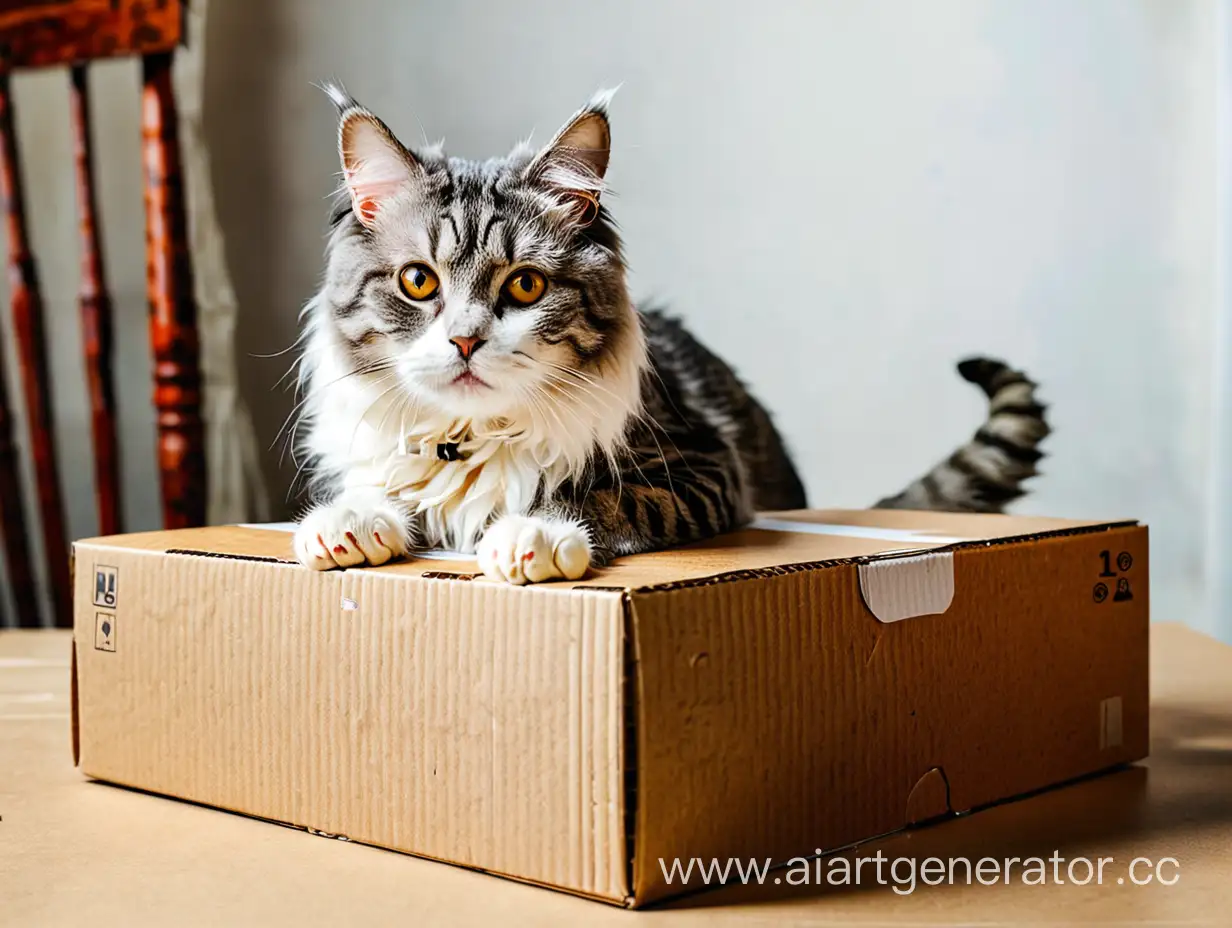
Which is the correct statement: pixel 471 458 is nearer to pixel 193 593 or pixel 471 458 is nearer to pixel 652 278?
pixel 193 593

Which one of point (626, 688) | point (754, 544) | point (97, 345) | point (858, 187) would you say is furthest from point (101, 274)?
point (626, 688)

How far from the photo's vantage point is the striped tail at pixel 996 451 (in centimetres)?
168

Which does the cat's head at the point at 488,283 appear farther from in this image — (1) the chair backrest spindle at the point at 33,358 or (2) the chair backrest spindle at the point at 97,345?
(1) the chair backrest spindle at the point at 33,358

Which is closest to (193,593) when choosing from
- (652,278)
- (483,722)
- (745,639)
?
(483,722)

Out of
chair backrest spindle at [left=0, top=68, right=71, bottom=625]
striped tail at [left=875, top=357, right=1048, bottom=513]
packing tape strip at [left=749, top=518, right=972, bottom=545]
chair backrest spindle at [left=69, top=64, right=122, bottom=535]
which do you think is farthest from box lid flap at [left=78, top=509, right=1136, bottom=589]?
chair backrest spindle at [left=0, top=68, right=71, bottom=625]

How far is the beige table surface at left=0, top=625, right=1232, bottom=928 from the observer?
34.3 inches

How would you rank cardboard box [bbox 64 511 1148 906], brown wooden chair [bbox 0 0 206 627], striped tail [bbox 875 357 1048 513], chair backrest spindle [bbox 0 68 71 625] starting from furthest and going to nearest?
1. chair backrest spindle [bbox 0 68 71 625]
2. brown wooden chair [bbox 0 0 206 627]
3. striped tail [bbox 875 357 1048 513]
4. cardboard box [bbox 64 511 1148 906]

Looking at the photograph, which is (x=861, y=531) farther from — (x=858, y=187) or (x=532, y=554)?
(x=858, y=187)

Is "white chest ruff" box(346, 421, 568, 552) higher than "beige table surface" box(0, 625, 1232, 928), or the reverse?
"white chest ruff" box(346, 421, 568, 552)

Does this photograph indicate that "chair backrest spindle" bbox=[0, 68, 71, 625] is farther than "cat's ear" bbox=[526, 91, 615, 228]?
Yes

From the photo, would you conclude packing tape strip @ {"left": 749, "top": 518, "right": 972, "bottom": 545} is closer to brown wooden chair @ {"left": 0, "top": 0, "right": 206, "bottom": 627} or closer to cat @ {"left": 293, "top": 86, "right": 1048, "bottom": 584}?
cat @ {"left": 293, "top": 86, "right": 1048, "bottom": 584}

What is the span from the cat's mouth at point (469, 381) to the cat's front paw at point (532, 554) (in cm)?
16

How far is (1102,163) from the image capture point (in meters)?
2.10

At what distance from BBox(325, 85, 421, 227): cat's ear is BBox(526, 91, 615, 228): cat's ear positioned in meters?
0.12
